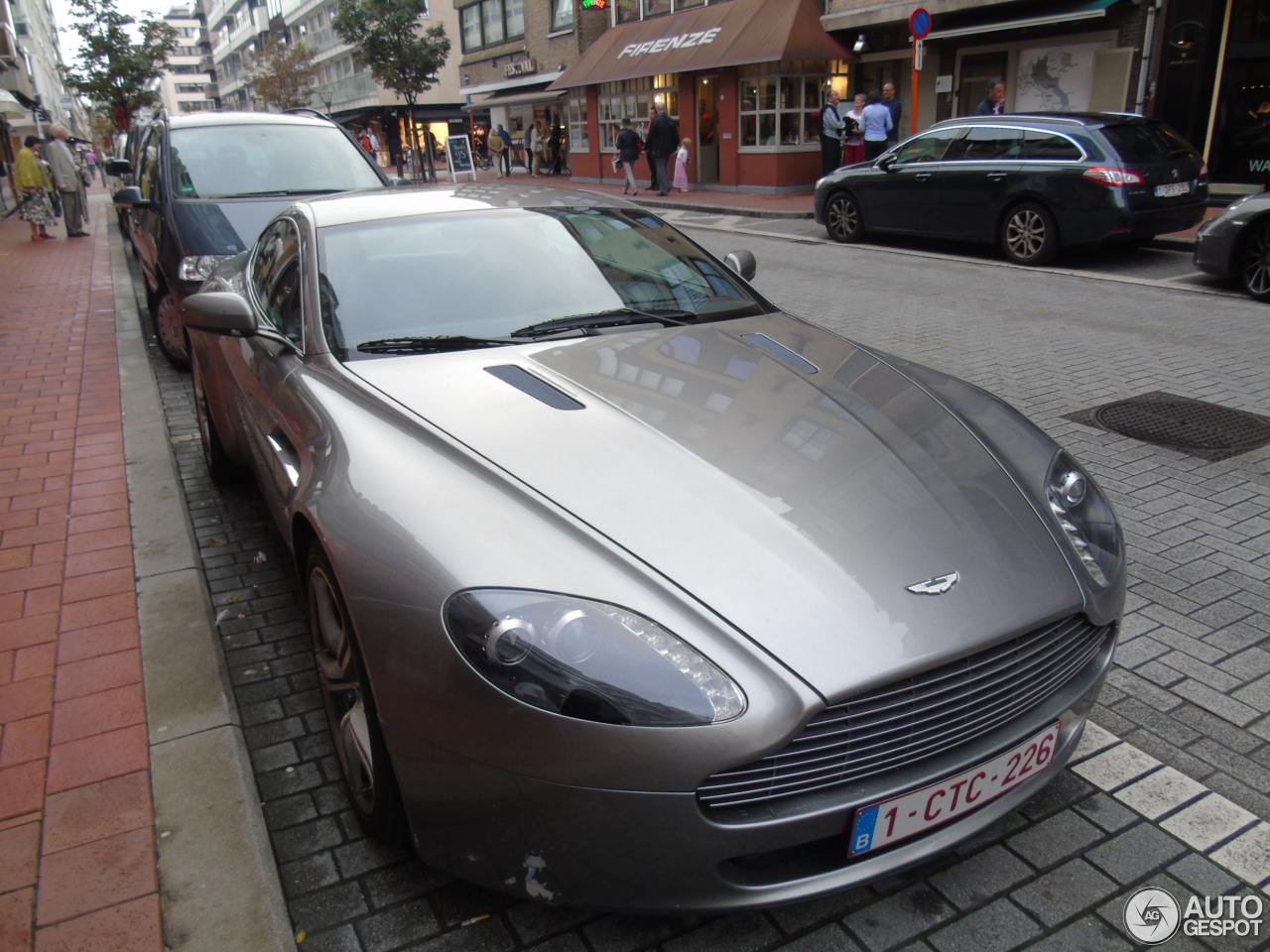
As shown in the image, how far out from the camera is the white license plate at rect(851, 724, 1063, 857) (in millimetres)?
1812

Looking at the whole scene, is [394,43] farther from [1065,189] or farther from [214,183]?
[214,183]

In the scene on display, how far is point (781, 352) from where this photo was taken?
3049 mm

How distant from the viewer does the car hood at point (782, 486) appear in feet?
6.12

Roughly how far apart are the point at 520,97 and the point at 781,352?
3175 centimetres

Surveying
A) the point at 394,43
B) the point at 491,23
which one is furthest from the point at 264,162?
the point at 491,23

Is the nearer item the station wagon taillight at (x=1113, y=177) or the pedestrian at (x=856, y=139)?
the station wagon taillight at (x=1113, y=177)

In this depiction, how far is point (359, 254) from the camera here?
10.8 ft

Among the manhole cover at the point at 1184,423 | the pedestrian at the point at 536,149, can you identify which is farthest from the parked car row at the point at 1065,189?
the pedestrian at the point at 536,149

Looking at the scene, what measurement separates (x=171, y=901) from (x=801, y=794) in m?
1.42

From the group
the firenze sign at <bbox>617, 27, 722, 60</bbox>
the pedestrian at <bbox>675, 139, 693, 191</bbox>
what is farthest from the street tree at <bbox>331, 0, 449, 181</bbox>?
the pedestrian at <bbox>675, 139, 693, 191</bbox>

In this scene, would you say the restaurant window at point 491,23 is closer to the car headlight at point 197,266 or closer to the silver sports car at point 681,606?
the car headlight at point 197,266

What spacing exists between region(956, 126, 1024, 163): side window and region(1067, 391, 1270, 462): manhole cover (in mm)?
5966

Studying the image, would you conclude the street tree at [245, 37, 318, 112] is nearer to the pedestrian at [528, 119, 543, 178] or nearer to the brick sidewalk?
the pedestrian at [528, 119, 543, 178]

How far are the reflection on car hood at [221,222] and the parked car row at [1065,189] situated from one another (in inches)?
306
